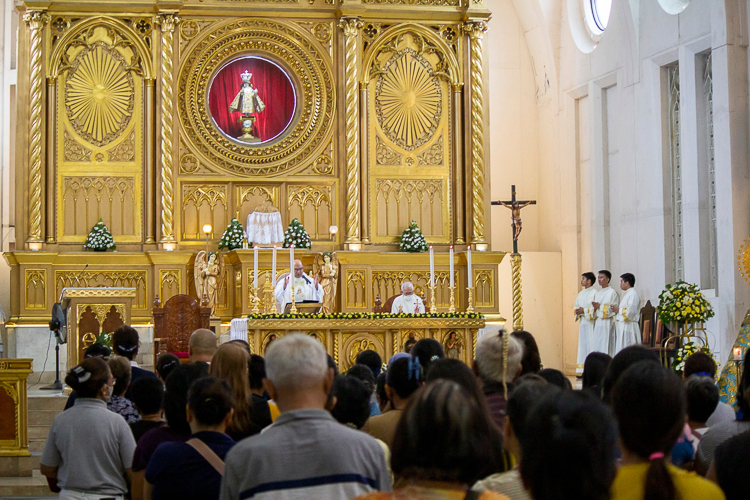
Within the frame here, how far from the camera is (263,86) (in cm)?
1927

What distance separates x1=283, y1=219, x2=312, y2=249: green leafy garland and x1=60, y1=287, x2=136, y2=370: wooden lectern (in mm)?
4157

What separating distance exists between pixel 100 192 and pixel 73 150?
928 mm

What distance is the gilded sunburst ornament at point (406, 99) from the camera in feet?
63.0

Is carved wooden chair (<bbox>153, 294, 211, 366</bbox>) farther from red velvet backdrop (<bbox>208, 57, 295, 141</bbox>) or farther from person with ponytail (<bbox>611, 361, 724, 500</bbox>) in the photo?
person with ponytail (<bbox>611, 361, 724, 500</bbox>)

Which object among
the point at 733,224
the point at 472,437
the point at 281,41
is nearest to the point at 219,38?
the point at 281,41

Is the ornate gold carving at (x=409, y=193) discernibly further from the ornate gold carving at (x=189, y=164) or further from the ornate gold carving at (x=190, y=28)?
the ornate gold carving at (x=190, y=28)

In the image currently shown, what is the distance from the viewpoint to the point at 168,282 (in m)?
18.2

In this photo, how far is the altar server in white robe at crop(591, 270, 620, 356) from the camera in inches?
693

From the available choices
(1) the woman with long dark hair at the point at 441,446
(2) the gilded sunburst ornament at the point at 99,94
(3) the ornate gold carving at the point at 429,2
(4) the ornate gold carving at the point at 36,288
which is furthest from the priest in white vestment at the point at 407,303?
(1) the woman with long dark hair at the point at 441,446

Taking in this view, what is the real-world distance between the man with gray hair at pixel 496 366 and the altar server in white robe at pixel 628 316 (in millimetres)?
12013

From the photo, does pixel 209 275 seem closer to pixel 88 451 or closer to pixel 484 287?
→ pixel 484 287

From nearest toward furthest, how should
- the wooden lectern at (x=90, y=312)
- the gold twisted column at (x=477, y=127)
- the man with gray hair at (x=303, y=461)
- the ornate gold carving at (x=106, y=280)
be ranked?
the man with gray hair at (x=303, y=461)
the wooden lectern at (x=90, y=312)
the ornate gold carving at (x=106, y=280)
the gold twisted column at (x=477, y=127)

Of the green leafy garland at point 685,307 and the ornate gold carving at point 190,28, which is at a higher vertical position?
the ornate gold carving at point 190,28

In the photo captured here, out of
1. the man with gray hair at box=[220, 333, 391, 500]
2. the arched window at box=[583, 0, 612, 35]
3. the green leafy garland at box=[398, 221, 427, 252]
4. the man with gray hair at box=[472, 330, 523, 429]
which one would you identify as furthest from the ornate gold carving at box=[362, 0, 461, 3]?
the man with gray hair at box=[220, 333, 391, 500]
